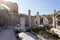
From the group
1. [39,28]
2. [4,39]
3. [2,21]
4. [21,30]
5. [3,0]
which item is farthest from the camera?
[3,0]

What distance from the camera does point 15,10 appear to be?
2150cm

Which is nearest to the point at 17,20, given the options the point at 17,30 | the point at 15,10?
the point at 17,30

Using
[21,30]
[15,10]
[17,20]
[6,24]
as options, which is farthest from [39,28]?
[15,10]

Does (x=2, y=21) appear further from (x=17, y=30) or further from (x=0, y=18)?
(x=17, y=30)

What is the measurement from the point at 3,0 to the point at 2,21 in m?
7.41

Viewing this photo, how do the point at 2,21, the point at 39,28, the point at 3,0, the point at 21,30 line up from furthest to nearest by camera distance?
the point at 3,0, the point at 2,21, the point at 39,28, the point at 21,30

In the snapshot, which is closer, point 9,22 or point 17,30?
point 17,30

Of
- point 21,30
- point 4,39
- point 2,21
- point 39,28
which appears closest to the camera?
point 4,39

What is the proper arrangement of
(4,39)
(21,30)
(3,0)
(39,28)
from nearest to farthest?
(4,39)
(21,30)
(39,28)
(3,0)

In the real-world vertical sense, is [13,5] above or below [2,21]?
above

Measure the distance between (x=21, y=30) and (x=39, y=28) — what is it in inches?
89.4

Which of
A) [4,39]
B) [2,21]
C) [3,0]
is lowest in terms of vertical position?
[4,39]

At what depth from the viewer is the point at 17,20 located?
48.6ft

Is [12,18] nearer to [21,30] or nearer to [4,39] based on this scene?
[21,30]
